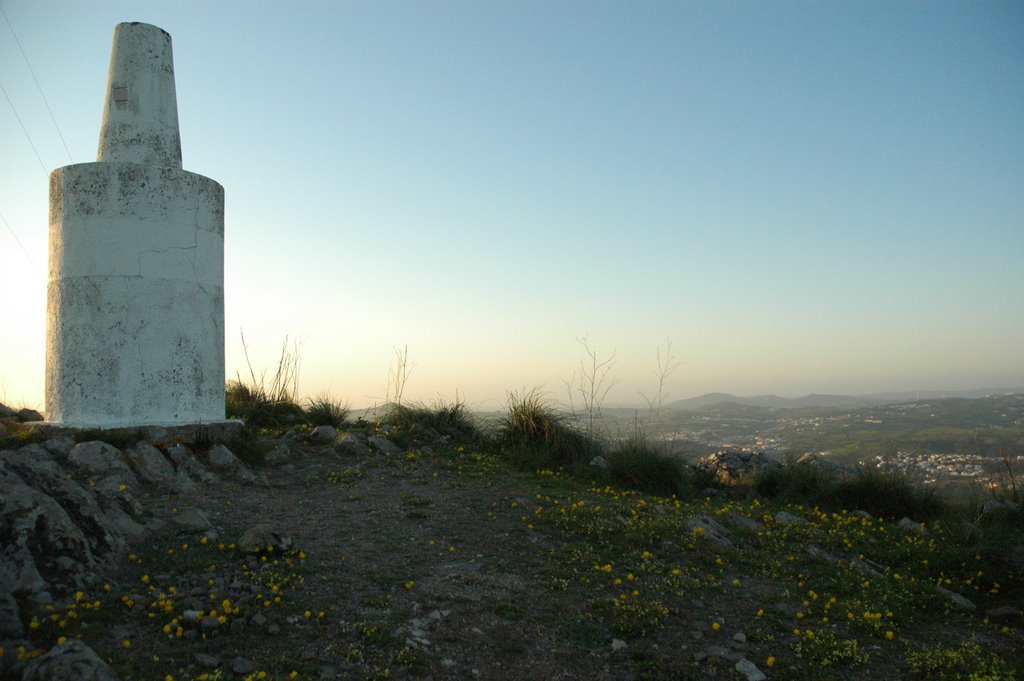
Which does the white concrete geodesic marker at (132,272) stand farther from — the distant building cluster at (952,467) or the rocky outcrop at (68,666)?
the distant building cluster at (952,467)

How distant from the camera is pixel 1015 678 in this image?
442 centimetres

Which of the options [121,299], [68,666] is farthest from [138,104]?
[68,666]

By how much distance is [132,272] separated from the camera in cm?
838

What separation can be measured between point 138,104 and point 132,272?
2.16 meters

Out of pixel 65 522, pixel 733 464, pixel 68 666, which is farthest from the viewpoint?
pixel 733 464

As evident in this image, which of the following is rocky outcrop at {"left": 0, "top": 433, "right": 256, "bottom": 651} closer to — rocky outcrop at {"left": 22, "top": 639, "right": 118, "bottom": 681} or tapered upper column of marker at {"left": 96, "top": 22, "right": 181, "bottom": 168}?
rocky outcrop at {"left": 22, "top": 639, "right": 118, "bottom": 681}

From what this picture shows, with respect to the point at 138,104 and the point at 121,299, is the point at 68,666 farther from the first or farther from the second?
the point at 138,104

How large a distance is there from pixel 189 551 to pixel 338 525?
1521 mm

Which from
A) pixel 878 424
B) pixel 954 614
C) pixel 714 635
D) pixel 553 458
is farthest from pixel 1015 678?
pixel 878 424

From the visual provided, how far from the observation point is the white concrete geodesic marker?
8320 mm

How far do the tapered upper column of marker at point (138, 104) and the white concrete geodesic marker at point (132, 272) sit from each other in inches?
0.5

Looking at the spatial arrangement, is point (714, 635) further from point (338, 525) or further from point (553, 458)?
point (553, 458)

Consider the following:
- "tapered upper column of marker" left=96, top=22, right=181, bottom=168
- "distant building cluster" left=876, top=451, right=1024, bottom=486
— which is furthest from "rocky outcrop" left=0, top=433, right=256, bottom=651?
"distant building cluster" left=876, top=451, right=1024, bottom=486

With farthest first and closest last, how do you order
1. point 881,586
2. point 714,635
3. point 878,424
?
point 878,424
point 881,586
point 714,635
